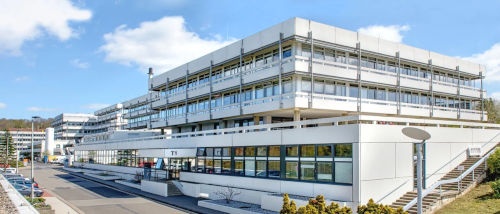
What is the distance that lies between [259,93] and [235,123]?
574 cm

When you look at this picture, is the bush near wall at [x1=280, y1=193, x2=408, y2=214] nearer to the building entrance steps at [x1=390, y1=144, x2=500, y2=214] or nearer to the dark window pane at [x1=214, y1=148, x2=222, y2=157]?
the building entrance steps at [x1=390, y1=144, x2=500, y2=214]

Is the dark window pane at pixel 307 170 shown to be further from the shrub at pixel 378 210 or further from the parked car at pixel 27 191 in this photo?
the parked car at pixel 27 191

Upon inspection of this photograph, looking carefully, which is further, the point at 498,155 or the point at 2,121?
the point at 2,121

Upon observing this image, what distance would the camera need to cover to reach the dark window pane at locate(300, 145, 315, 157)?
914 inches

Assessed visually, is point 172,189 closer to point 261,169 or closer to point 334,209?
point 261,169

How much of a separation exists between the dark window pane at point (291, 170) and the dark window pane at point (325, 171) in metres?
1.87

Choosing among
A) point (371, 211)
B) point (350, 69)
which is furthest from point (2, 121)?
point (371, 211)

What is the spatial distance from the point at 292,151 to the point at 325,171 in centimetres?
291

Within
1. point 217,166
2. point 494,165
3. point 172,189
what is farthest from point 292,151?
point 172,189

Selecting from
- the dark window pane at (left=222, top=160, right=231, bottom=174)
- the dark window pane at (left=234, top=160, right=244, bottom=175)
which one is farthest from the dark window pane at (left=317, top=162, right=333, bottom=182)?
the dark window pane at (left=222, top=160, right=231, bottom=174)

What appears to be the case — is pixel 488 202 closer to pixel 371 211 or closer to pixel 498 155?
pixel 498 155

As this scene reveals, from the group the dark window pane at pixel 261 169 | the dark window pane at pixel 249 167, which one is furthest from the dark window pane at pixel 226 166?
the dark window pane at pixel 261 169

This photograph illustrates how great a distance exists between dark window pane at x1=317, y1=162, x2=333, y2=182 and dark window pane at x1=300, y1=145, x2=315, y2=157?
0.82 metres

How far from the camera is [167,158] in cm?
3734
